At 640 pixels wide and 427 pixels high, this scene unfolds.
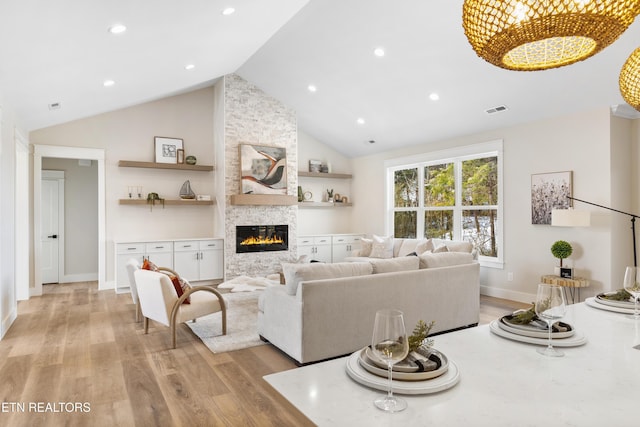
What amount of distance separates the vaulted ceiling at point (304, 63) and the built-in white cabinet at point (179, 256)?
2.24 metres

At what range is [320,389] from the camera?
1.04 metres

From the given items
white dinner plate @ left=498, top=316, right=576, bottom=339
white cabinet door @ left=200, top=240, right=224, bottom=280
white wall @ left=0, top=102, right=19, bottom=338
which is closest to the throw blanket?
white cabinet door @ left=200, top=240, right=224, bottom=280

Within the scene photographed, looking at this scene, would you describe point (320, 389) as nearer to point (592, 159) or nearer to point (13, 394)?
point (13, 394)

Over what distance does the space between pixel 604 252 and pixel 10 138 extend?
707 centimetres

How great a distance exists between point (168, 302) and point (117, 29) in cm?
241

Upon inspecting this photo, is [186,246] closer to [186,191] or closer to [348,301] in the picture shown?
[186,191]

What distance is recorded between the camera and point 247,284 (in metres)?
6.80

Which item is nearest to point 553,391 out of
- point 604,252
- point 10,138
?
point 604,252

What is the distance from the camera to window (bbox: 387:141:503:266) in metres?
6.39

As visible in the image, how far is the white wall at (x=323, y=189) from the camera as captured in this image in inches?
350

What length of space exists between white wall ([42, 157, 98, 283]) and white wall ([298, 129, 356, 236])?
404 cm

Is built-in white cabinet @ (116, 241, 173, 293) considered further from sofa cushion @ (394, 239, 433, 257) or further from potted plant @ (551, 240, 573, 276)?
potted plant @ (551, 240, 573, 276)

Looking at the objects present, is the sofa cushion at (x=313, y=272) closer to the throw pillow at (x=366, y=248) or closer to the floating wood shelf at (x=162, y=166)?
the throw pillow at (x=366, y=248)

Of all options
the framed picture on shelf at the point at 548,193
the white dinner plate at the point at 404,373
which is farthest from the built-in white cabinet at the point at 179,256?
the white dinner plate at the point at 404,373
